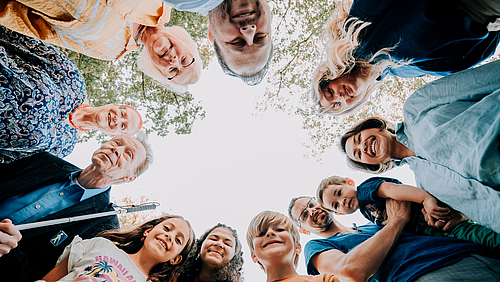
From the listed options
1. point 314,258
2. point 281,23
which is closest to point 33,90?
point 314,258

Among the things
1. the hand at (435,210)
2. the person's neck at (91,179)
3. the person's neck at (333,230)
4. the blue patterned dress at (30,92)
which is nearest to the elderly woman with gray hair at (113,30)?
the blue patterned dress at (30,92)

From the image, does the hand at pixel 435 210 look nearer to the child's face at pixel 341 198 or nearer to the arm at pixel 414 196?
the arm at pixel 414 196

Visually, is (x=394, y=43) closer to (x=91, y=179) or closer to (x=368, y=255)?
(x=368, y=255)

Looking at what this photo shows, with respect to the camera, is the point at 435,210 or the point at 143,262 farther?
the point at 143,262

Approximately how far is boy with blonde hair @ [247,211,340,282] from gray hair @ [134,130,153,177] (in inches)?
77.5

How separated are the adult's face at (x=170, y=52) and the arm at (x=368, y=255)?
9.27ft

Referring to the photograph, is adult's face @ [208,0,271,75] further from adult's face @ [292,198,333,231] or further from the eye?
adult's face @ [292,198,333,231]

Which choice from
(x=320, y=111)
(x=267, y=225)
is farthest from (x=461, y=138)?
(x=267, y=225)

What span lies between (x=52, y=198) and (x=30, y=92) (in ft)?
4.23

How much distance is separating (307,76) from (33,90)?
4.89 meters

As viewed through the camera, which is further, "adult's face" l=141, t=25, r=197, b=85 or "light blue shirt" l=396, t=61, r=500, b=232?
"adult's face" l=141, t=25, r=197, b=85

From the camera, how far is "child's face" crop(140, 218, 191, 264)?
8.55 feet

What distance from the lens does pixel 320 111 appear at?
3.21 meters

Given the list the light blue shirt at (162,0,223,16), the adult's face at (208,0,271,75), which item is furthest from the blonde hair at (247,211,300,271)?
the light blue shirt at (162,0,223,16)
